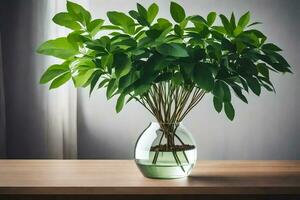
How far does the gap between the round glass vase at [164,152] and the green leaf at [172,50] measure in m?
0.21

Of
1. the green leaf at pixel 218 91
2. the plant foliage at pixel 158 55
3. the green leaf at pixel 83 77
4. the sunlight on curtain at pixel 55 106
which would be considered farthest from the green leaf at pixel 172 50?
the sunlight on curtain at pixel 55 106

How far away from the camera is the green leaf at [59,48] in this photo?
1.30 m

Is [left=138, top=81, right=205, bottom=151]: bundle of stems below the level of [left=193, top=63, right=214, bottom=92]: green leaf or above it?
below

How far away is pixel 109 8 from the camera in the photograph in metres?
2.11

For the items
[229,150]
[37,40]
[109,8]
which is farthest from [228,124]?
[37,40]

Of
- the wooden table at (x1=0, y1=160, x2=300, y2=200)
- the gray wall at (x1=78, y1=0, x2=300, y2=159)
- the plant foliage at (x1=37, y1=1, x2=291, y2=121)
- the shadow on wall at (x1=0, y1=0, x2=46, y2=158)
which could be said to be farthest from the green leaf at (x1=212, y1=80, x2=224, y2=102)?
the shadow on wall at (x1=0, y1=0, x2=46, y2=158)

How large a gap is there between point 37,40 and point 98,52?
2.57 ft

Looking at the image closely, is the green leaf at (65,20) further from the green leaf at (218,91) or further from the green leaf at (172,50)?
the green leaf at (218,91)

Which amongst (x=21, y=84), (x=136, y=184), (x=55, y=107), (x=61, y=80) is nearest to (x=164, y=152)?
(x=136, y=184)

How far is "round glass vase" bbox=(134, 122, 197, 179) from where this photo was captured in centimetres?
131

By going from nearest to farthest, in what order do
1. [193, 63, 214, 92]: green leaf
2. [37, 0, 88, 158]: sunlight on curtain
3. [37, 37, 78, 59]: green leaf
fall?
[193, 63, 214, 92]: green leaf, [37, 37, 78, 59]: green leaf, [37, 0, 88, 158]: sunlight on curtain

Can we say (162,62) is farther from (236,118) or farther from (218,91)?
(236,118)

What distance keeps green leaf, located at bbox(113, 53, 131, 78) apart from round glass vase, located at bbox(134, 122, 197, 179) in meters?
0.19

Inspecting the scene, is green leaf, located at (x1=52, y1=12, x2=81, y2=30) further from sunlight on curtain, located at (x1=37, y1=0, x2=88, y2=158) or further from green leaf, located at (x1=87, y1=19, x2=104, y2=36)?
sunlight on curtain, located at (x1=37, y1=0, x2=88, y2=158)
